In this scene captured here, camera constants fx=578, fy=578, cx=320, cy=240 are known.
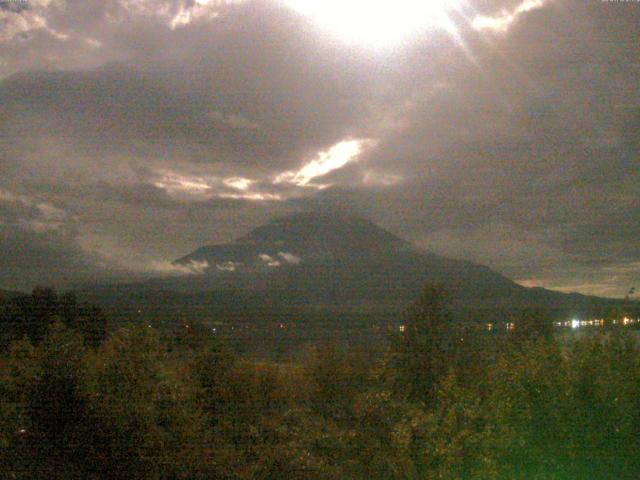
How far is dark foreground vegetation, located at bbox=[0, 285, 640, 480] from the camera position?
4.79 metres

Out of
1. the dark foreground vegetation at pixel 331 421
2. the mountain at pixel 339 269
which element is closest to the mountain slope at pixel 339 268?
the mountain at pixel 339 269

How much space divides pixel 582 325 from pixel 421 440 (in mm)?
2449

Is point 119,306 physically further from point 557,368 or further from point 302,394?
point 557,368

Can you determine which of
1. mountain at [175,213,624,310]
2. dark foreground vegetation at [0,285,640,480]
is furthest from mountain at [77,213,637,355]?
dark foreground vegetation at [0,285,640,480]

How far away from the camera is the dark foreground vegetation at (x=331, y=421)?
479 cm

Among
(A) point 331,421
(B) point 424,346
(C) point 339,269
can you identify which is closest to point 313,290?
(C) point 339,269

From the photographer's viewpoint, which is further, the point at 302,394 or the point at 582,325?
the point at 302,394

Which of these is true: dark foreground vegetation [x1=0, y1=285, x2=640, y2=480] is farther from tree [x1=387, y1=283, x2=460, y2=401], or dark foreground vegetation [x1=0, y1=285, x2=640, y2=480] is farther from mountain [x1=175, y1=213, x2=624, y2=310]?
mountain [x1=175, y1=213, x2=624, y2=310]

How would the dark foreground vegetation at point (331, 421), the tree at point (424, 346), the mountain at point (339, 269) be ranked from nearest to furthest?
the dark foreground vegetation at point (331, 421) → the tree at point (424, 346) → the mountain at point (339, 269)

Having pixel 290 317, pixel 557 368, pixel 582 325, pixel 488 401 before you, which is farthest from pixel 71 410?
pixel 290 317

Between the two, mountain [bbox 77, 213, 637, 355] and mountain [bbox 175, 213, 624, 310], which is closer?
mountain [bbox 77, 213, 637, 355]

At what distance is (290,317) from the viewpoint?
15.1 metres

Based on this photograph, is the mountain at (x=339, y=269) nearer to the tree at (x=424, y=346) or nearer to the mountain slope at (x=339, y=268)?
the mountain slope at (x=339, y=268)

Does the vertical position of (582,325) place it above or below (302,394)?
above
